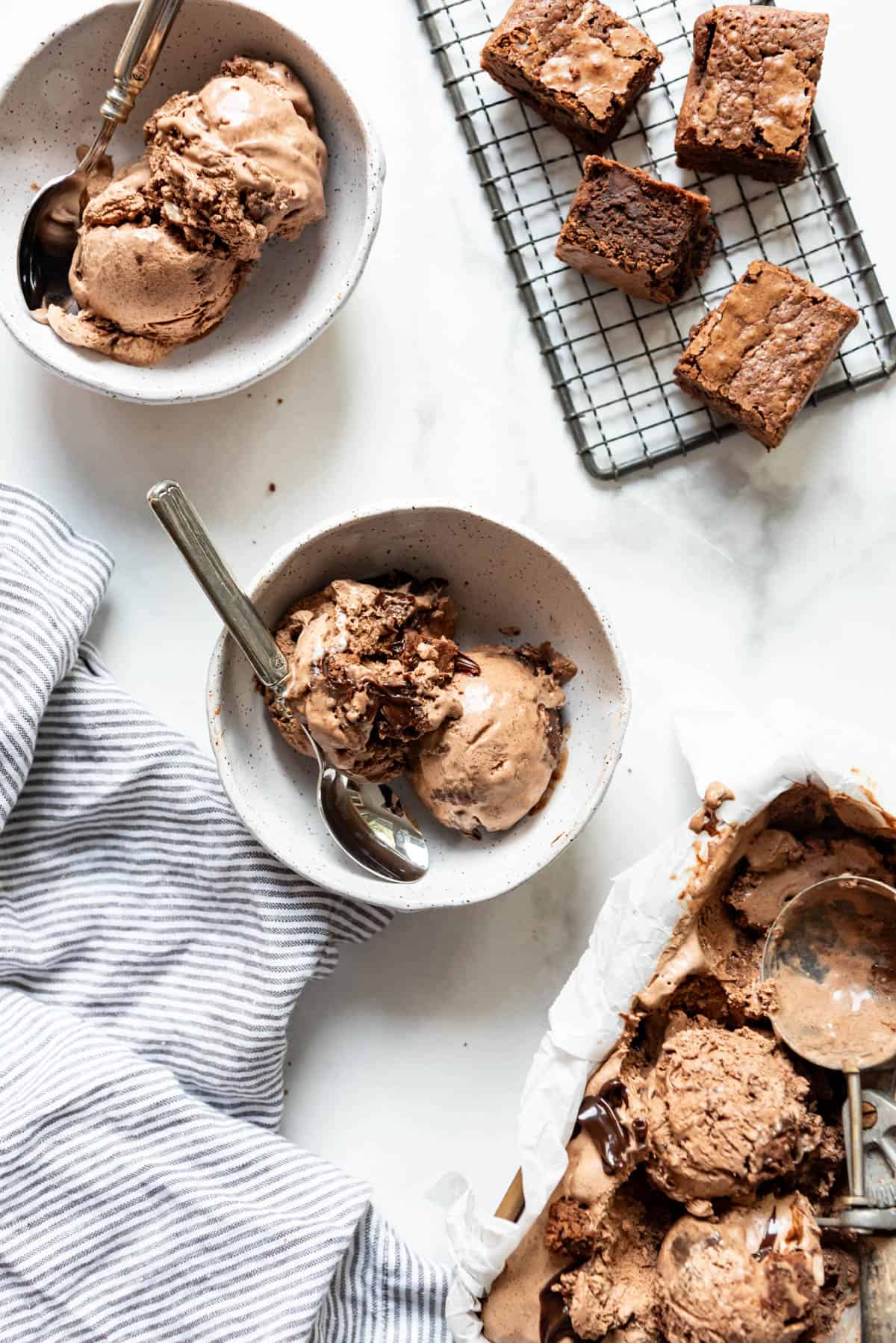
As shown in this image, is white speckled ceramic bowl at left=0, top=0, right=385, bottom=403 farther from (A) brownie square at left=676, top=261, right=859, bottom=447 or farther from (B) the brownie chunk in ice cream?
(A) brownie square at left=676, top=261, right=859, bottom=447

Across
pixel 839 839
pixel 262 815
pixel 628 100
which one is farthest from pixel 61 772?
pixel 628 100

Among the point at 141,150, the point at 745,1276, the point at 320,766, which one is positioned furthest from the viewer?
the point at 141,150

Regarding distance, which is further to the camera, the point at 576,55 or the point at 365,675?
the point at 576,55

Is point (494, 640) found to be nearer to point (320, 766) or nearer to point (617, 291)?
point (320, 766)

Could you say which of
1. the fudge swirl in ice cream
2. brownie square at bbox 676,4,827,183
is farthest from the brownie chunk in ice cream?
brownie square at bbox 676,4,827,183

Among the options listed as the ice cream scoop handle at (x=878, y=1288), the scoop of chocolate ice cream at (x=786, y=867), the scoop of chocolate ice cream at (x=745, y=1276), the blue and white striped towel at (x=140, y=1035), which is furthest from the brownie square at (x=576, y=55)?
the ice cream scoop handle at (x=878, y=1288)

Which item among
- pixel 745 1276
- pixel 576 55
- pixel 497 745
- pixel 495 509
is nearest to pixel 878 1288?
pixel 745 1276
